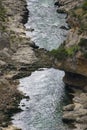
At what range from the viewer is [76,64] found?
73625 millimetres

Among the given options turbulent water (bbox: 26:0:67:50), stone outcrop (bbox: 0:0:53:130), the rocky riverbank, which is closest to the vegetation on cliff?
the rocky riverbank

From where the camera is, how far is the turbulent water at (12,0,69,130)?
224 ft

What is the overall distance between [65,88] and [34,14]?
49.2 meters

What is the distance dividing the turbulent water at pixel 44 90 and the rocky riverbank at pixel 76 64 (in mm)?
1989

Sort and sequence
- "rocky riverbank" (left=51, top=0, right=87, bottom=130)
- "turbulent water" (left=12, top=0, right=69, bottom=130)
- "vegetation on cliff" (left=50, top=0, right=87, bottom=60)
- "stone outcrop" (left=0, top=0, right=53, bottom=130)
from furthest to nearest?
"stone outcrop" (left=0, top=0, right=53, bottom=130) < "vegetation on cliff" (left=50, top=0, right=87, bottom=60) < "rocky riverbank" (left=51, top=0, right=87, bottom=130) < "turbulent water" (left=12, top=0, right=69, bottom=130)

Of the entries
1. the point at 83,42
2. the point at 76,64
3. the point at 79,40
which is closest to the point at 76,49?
the point at 83,42

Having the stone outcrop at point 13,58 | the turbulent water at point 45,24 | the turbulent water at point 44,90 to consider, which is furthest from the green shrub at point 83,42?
the turbulent water at point 45,24

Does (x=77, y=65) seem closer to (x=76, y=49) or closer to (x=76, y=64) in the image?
(x=76, y=64)

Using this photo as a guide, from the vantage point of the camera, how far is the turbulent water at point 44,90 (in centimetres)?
6831

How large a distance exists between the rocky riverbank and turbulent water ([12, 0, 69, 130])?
1989mm

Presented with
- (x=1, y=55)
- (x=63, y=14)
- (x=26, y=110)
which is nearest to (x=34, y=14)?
(x=63, y=14)

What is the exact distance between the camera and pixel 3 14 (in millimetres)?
120688

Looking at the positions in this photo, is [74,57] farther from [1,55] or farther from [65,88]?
[1,55]

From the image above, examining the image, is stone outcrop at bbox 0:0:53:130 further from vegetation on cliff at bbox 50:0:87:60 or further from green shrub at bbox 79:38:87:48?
green shrub at bbox 79:38:87:48
